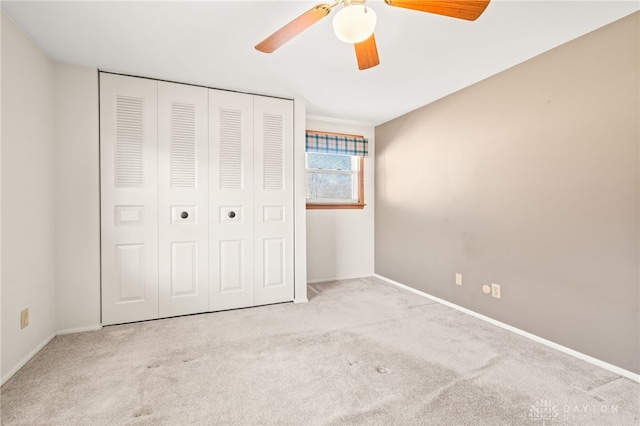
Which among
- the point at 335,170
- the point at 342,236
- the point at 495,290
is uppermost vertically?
the point at 335,170

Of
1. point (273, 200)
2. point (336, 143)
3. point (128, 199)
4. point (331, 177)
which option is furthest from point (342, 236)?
point (128, 199)

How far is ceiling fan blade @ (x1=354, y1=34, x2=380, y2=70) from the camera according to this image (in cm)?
166

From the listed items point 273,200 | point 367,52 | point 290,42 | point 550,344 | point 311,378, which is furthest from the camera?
point 273,200

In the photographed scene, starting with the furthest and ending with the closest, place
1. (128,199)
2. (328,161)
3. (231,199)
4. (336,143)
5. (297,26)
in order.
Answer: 1. (328,161)
2. (336,143)
3. (231,199)
4. (128,199)
5. (297,26)

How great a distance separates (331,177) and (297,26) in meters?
2.87

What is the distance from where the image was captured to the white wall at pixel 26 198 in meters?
1.90

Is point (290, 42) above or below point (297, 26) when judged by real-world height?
above

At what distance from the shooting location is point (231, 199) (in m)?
3.11

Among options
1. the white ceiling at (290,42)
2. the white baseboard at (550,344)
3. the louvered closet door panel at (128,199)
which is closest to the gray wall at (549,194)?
the white baseboard at (550,344)

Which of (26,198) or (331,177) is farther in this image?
(331,177)

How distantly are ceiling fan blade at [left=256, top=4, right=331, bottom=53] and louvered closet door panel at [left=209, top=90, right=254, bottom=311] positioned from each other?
141cm

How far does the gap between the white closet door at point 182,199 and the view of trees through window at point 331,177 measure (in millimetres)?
1607

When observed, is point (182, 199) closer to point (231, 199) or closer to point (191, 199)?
point (191, 199)

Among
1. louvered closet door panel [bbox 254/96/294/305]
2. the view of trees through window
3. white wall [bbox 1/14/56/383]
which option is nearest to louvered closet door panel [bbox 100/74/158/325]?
white wall [bbox 1/14/56/383]
